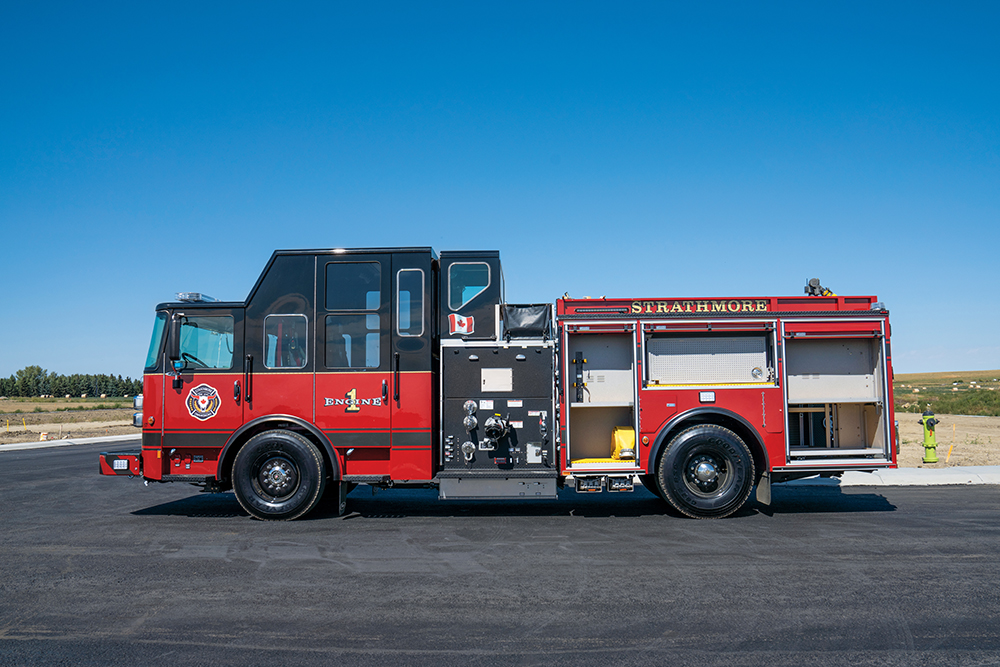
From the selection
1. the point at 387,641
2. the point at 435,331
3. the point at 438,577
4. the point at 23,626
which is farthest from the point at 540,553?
the point at 23,626

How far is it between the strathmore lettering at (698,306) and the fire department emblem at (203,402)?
604 cm

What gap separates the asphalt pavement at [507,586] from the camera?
4.45 m

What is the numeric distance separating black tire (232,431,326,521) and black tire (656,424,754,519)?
478cm

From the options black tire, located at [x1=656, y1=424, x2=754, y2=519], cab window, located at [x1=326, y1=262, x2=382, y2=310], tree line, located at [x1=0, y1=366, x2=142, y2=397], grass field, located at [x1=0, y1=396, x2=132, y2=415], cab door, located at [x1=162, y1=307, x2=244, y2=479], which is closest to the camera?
black tire, located at [x1=656, y1=424, x2=754, y2=519]

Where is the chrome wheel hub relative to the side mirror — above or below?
below

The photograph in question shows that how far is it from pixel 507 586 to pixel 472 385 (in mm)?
3438

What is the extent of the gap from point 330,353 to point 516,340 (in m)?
2.61

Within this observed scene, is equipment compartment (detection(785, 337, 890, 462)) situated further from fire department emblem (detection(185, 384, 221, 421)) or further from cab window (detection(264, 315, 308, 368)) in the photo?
fire department emblem (detection(185, 384, 221, 421))

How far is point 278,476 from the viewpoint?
28.7ft

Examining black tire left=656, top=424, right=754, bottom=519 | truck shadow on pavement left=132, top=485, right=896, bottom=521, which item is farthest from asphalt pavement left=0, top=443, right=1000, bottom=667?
black tire left=656, top=424, right=754, bottom=519

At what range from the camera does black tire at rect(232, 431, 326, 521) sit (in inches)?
340

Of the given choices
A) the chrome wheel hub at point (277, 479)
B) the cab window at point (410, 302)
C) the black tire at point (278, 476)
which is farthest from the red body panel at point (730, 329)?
the chrome wheel hub at point (277, 479)

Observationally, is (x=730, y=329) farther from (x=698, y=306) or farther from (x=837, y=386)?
(x=837, y=386)

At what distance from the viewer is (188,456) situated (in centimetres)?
889
